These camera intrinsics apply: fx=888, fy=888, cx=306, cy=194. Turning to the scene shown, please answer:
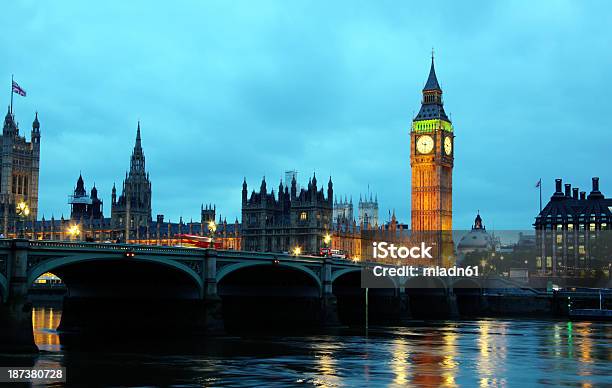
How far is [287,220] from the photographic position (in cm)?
18475

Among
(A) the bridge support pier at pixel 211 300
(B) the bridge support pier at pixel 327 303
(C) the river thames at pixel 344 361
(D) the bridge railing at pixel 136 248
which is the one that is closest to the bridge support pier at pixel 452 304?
(B) the bridge support pier at pixel 327 303

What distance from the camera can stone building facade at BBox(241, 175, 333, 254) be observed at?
17875 centimetres

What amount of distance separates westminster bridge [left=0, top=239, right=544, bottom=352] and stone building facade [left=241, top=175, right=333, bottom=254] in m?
49.0

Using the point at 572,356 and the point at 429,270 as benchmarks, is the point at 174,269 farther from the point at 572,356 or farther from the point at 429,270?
the point at 429,270

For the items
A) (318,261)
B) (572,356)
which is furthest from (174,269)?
(572,356)

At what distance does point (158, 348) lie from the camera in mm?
68188

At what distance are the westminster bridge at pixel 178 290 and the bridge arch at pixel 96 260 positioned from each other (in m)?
0.08

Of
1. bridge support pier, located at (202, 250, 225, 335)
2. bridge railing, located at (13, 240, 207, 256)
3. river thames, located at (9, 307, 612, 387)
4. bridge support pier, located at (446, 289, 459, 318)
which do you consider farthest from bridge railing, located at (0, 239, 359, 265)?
bridge support pier, located at (446, 289, 459, 318)

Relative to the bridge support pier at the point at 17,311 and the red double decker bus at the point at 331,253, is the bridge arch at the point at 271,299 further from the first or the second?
the bridge support pier at the point at 17,311

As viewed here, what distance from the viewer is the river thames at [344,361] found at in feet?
163

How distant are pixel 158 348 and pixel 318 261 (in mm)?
37304

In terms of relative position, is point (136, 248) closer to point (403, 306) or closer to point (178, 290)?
point (178, 290)

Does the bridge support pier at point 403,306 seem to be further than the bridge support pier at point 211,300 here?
Yes

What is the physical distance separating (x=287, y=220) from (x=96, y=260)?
113 m
